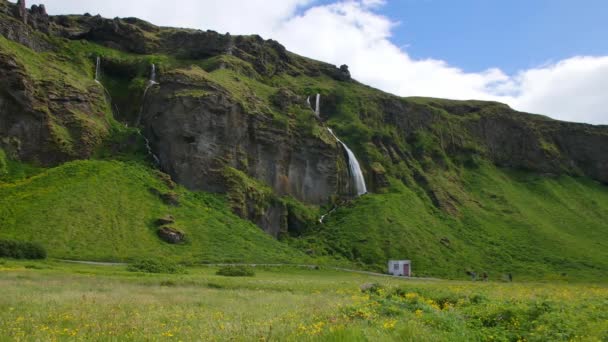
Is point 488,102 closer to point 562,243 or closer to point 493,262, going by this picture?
point 562,243

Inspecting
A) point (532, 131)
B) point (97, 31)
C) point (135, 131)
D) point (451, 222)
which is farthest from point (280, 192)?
point (532, 131)

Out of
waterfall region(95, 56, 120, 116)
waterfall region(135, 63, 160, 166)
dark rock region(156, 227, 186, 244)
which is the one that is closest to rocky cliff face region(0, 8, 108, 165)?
waterfall region(135, 63, 160, 166)

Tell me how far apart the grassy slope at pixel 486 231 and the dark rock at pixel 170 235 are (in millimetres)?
25998

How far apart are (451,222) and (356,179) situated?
754 inches

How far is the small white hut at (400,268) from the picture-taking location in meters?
72.3

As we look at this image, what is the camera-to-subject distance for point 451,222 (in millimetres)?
100062

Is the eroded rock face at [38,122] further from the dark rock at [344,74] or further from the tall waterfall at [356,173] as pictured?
the dark rock at [344,74]

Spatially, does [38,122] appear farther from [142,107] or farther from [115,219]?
[115,219]

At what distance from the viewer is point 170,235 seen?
61.9m

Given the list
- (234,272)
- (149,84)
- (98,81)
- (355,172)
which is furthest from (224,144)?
(234,272)

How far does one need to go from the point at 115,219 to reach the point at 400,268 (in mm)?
36777

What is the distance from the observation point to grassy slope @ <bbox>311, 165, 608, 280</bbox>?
8188 centimetres

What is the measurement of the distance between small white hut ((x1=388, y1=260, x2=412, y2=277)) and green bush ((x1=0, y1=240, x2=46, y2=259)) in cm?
4327

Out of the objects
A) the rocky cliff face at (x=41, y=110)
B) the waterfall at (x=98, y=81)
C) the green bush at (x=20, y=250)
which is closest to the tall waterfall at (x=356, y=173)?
the waterfall at (x=98, y=81)
